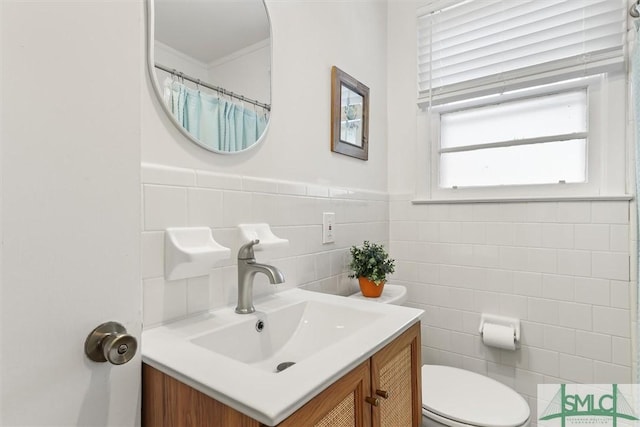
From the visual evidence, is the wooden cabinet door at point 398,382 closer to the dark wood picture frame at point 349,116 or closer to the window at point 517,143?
the dark wood picture frame at point 349,116

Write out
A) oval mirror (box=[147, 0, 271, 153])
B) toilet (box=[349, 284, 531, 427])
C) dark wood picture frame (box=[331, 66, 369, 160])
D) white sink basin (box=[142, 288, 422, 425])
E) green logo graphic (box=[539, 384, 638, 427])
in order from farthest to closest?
1. dark wood picture frame (box=[331, 66, 369, 160])
2. green logo graphic (box=[539, 384, 638, 427])
3. toilet (box=[349, 284, 531, 427])
4. oval mirror (box=[147, 0, 271, 153])
5. white sink basin (box=[142, 288, 422, 425])

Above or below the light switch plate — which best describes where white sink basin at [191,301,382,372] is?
below

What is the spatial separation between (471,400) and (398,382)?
584mm

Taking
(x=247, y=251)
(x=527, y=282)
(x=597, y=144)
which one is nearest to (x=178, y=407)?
(x=247, y=251)

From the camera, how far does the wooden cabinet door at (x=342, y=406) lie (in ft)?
1.72

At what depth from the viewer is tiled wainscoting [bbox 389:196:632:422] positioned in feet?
4.36

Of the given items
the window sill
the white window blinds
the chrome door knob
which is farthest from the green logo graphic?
the chrome door knob

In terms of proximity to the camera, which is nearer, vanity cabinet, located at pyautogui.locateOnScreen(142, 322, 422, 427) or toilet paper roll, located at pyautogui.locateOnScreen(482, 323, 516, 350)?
vanity cabinet, located at pyautogui.locateOnScreen(142, 322, 422, 427)

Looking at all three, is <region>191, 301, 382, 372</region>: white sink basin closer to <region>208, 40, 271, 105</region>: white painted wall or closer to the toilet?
the toilet

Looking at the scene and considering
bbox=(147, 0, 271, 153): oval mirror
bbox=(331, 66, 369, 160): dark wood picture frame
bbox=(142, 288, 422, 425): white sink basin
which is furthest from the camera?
bbox=(331, 66, 369, 160): dark wood picture frame

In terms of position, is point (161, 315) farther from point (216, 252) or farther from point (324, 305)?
point (324, 305)

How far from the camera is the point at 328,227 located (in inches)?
53.2

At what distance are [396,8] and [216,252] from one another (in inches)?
69.1

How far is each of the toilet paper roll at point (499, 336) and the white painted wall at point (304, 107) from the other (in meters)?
0.86
